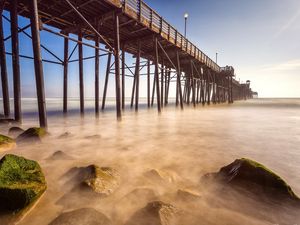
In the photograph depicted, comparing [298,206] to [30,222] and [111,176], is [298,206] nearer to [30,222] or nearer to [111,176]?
[111,176]

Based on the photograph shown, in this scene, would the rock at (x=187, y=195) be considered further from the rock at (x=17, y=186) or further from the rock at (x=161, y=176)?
the rock at (x=17, y=186)

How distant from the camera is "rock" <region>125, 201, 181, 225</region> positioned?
61.9 inches

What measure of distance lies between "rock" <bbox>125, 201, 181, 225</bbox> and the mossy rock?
0.93 metres

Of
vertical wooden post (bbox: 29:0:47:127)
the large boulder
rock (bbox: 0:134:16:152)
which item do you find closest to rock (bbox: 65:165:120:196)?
the large boulder

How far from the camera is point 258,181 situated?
2.04 metres

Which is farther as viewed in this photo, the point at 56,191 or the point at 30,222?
the point at 56,191

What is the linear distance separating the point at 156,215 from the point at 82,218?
656 mm

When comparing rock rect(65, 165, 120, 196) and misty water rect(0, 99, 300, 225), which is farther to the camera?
rock rect(65, 165, 120, 196)

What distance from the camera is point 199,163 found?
9.92 ft

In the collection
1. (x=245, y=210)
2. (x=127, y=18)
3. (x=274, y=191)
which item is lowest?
(x=245, y=210)

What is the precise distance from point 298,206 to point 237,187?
22.2 inches

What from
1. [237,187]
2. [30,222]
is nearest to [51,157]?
[30,222]

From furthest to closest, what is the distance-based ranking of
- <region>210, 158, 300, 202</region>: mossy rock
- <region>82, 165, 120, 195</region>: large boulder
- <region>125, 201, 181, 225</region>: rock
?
<region>82, 165, 120, 195</region>: large boulder, <region>210, 158, 300, 202</region>: mossy rock, <region>125, 201, 181, 225</region>: rock

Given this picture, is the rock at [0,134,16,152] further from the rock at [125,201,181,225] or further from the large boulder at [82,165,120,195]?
the rock at [125,201,181,225]
